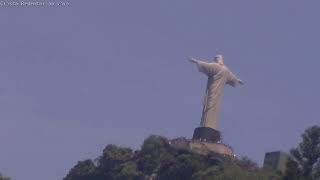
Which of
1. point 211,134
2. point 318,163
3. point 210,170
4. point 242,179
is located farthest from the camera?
point 211,134

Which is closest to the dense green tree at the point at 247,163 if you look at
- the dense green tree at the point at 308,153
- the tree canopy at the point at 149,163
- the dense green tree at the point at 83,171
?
the tree canopy at the point at 149,163

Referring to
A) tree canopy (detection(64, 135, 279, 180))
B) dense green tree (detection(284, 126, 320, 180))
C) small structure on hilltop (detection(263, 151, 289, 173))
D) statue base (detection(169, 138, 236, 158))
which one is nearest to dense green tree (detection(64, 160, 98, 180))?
tree canopy (detection(64, 135, 279, 180))

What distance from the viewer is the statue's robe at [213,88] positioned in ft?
270

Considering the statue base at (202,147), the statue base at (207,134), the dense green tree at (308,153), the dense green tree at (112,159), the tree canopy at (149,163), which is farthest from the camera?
the statue base at (207,134)

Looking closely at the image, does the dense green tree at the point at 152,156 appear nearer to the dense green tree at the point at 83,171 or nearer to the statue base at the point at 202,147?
the statue base at the point at 202,147

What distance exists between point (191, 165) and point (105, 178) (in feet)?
25.7

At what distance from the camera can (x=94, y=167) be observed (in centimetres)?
7175

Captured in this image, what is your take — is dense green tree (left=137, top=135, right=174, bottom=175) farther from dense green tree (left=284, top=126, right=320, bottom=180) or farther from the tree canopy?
dense green tree (left=284, top=126, right=320, bottom=180)

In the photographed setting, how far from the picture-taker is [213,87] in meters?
82.9

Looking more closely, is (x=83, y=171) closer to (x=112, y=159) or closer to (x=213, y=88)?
(x=112, y=159)

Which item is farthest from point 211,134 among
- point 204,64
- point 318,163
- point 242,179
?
point 318,163

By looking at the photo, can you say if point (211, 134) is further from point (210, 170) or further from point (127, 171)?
point (210, 170)

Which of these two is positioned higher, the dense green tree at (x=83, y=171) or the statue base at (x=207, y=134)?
the statue base at (x=207, y=134)

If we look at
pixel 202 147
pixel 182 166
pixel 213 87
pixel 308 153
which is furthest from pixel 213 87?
pixel 308 153
